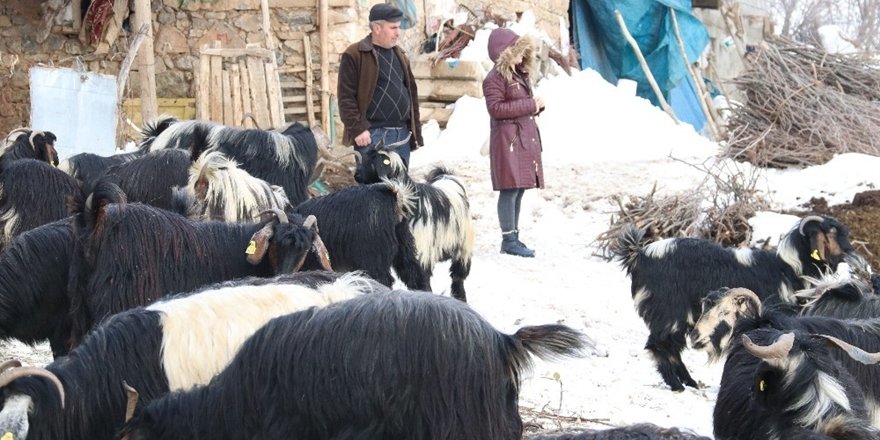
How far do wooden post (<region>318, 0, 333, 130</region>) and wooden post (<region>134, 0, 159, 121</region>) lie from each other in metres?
2.12

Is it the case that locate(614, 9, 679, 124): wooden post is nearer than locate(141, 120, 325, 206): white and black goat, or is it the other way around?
locate(141, 120, 325, 206): white and black goat

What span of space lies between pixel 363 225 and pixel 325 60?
25.7 ft

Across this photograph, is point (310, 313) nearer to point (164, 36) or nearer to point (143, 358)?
point (143, 358)

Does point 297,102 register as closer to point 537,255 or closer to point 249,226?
point 537,255

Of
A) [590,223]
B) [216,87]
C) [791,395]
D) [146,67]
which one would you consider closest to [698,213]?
[590,223]

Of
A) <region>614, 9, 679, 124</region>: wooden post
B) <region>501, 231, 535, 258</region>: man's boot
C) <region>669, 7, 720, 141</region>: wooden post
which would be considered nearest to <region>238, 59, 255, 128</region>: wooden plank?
<region>501, 231, 535, 258</region>: man's boot

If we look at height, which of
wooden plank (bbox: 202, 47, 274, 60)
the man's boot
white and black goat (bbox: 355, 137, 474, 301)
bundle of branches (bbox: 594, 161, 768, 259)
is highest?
wooden plank (bbox: 202, 47, 274, 60)

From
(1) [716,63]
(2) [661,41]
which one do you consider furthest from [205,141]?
(1) [716,63]

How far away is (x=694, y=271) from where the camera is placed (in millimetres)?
8758

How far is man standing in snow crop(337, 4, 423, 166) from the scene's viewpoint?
36.0 ft

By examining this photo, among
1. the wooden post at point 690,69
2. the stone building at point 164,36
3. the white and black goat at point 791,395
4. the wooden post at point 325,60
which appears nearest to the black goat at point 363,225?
the white and black goat at point 791,395

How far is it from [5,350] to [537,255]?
5.64 m

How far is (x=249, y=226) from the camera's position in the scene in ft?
22.1

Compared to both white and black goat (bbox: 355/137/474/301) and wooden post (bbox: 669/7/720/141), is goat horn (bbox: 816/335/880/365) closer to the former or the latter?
white and black goat (bbox: 355/137/474/301)
